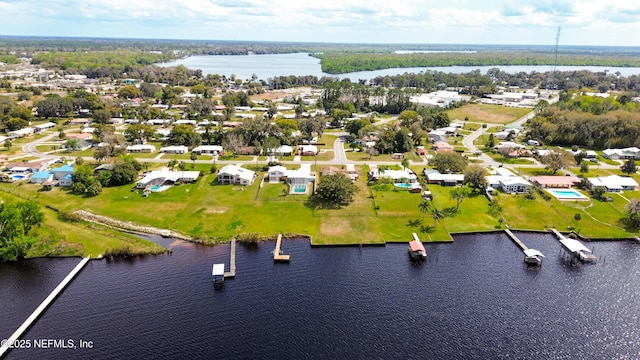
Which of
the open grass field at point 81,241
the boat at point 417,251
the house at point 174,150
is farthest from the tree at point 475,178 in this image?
the house at point 174,150

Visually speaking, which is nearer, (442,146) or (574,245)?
(574,245)

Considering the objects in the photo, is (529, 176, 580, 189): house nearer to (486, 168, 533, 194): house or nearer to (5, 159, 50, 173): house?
(486, 168, 533, 194): house

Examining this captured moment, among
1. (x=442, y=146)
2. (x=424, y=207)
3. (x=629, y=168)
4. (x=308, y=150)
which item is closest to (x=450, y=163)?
(x=424, y=207)

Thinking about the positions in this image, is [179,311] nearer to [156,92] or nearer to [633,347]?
[633,347]

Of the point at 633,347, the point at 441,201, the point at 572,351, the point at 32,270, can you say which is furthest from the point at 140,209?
the point at 633,347

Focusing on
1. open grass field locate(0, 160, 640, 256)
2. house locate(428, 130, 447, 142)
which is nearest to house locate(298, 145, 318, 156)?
open grass field locate(0, 160, 640, 256)

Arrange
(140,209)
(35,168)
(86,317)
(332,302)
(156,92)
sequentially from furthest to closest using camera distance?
(156,92), (35,168), (140,209), (332,302), (86,317)

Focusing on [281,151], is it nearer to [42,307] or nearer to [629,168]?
[42,307]
